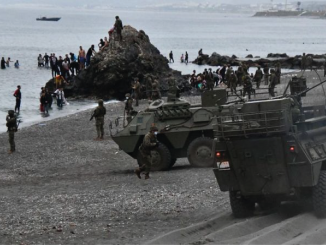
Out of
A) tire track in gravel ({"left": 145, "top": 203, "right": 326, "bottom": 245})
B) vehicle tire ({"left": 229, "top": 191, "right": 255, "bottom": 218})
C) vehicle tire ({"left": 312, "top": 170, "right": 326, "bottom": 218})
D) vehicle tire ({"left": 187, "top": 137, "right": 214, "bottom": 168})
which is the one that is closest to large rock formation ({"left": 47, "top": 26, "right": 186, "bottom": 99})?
vehicle tire ({"left": 187, "top": 137, "right": 214, "bottom": 168})

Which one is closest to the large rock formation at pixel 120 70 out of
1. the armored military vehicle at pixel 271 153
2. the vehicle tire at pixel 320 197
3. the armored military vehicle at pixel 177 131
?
the armored military vehicle at pixel 177 131

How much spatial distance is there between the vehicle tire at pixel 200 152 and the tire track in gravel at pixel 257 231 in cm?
666

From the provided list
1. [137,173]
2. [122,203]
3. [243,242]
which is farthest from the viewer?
[137,173]

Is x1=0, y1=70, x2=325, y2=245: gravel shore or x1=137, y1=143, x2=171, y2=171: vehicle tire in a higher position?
x1=137, y1=143, x2=171, y2=171: vehicle tire

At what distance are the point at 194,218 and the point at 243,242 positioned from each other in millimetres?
2843

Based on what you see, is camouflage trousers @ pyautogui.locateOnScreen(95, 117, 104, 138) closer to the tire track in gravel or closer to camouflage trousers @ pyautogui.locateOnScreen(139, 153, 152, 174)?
camouflage trousers @ pyautogui.locateOnScreen(139, 153, 152, 174)

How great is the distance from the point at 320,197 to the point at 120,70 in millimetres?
35903

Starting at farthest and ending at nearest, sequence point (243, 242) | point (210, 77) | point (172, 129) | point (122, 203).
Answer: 1. point (210, 77)
2. point (172, 129)
3. point (122, 203)
4. point (243, 242)

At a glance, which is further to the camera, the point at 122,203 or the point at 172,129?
the point at 172,129

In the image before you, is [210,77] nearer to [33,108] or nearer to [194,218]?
[33,108]

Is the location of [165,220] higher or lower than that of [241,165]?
lower

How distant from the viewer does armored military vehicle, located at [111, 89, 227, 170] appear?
22109mm

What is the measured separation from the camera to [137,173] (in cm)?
2047

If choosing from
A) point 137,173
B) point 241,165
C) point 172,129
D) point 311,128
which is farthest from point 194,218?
point 172,129
